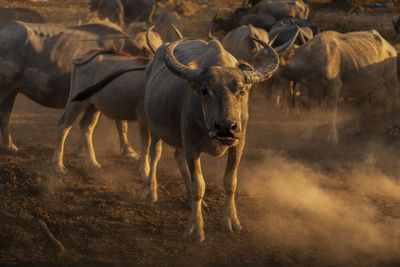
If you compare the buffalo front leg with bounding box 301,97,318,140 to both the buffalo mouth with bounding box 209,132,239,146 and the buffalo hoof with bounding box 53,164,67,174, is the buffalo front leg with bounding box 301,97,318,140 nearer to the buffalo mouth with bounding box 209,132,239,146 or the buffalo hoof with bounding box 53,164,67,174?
the buffalo hoof with bounding box 53,164,67,174

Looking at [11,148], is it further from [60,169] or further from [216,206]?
[216,206]

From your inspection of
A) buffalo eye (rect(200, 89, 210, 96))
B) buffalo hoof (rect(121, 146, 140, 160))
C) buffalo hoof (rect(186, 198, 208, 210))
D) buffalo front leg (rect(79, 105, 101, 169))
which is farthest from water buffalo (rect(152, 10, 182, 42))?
buffalo eye (rect(200, 89, 210, 96))

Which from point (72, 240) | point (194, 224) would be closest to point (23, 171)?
point (72, 240)

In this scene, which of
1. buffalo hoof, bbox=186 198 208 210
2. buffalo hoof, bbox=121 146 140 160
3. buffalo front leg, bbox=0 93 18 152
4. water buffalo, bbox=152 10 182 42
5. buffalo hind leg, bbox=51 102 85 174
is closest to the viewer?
buffalo hoof, bbox=186 198 208 210

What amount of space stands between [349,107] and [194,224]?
26.6 ft

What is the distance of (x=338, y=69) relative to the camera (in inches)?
384

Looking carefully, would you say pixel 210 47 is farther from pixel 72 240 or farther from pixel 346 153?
pixel 346 153

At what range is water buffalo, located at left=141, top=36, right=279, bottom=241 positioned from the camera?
4.50 metres

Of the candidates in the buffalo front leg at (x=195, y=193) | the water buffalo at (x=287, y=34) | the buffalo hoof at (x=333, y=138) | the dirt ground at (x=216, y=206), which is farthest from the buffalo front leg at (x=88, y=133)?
the water buffalo at (x=287, y=34)

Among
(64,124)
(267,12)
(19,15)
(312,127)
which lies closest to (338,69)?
(312,127)

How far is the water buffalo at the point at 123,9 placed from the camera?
19.8 m

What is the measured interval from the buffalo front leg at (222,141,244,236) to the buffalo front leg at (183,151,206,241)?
312mm

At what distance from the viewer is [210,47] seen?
5.43 meters

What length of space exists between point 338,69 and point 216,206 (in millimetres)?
4965
